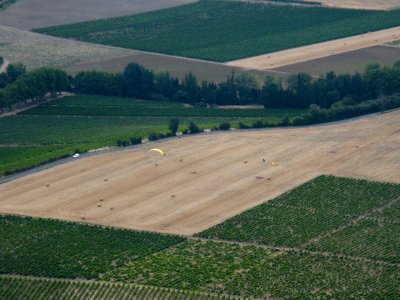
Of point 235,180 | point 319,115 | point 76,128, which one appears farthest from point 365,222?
point 76,128

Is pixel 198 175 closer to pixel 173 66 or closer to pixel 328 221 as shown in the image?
pixel 328 221

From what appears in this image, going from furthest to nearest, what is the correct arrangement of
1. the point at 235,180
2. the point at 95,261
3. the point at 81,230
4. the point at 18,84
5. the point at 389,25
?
the point at 389,25, the point at 18,84, the point at 235,180, the point at 81,230, the point at 95,261

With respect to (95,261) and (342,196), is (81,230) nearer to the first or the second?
(95,261)

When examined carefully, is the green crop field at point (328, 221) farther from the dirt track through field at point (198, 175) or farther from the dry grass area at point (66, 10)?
the dry grass area at point (66, 10)

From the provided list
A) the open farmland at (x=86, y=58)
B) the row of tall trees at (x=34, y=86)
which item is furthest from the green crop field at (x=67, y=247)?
the open farmland at (x=86, y=58)

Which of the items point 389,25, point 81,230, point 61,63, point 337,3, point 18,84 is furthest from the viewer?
point 337,3

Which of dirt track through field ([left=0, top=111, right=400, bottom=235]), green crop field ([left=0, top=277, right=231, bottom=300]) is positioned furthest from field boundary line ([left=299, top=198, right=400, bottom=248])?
green crop field ([left=0, top=277, right=231, bottom=300])
